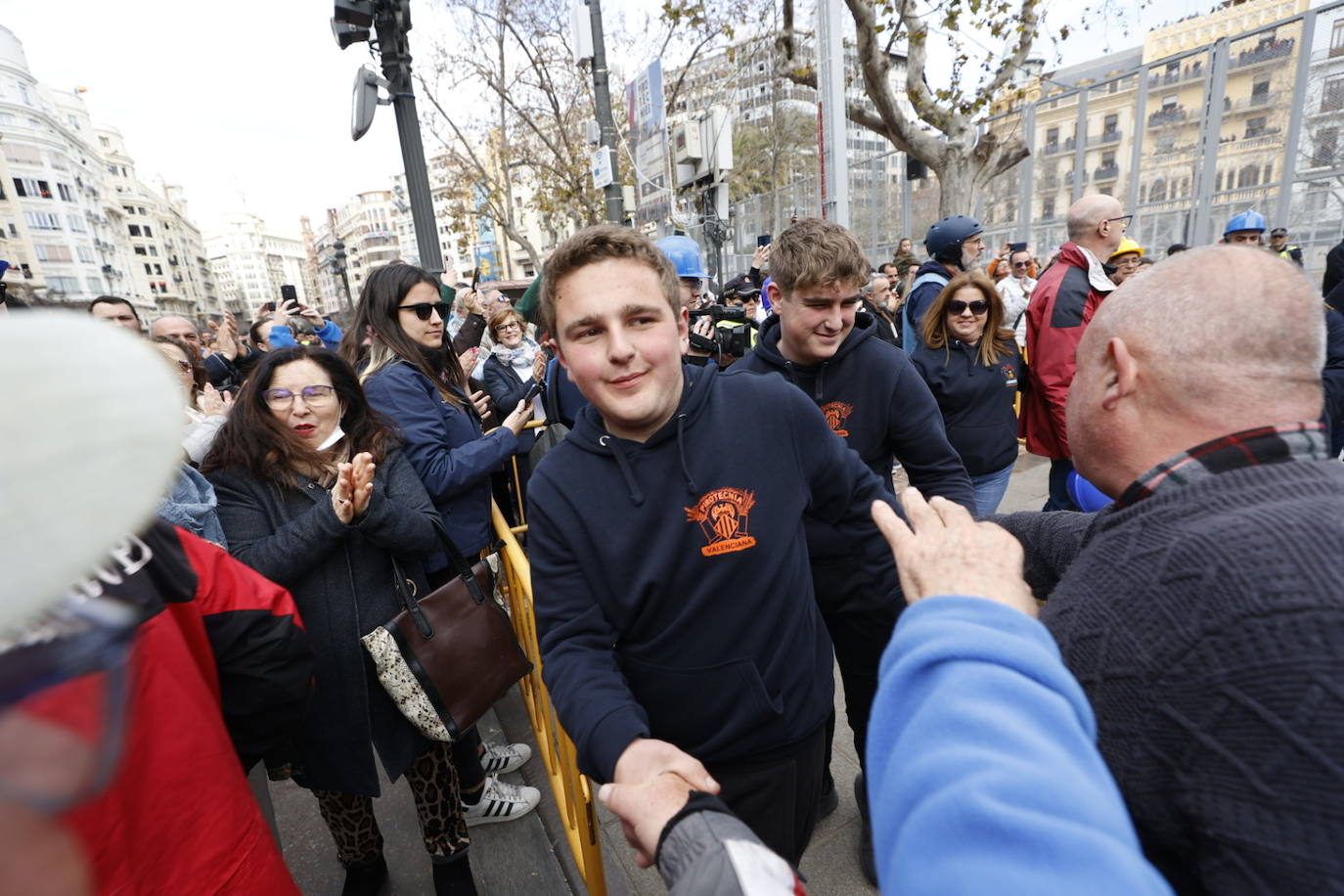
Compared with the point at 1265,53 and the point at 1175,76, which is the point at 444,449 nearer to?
the point at 1265,53

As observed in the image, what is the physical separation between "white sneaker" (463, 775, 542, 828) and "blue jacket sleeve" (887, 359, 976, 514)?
2.23 m

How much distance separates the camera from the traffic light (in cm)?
517

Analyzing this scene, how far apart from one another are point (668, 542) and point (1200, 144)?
1270 centimetres

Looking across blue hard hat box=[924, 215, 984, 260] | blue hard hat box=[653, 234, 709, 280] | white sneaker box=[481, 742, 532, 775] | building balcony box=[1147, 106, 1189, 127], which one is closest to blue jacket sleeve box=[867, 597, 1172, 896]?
white sneaker box=[481, 742, 532, 775]

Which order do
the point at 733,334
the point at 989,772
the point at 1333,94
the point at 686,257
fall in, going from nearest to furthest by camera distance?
the point at 989,772
the point at 686,257
the point at 733,334
the point at 1333,94

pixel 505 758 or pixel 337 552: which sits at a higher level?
pixel 337 552

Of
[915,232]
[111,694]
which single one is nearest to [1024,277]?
[915,232]

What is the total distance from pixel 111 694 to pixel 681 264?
512 centimetres

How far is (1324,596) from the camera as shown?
0.68 m

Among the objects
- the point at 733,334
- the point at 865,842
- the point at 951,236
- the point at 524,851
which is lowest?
the point at 524,851

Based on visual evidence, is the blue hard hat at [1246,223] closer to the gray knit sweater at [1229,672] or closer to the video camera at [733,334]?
the video camera at [733,334]

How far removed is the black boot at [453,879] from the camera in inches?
94.7

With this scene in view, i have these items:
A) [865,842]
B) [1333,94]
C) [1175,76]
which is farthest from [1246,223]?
[865,842]

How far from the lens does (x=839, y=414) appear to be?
241cm
